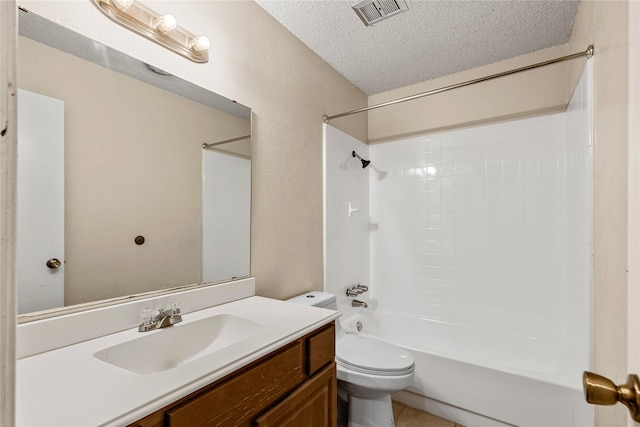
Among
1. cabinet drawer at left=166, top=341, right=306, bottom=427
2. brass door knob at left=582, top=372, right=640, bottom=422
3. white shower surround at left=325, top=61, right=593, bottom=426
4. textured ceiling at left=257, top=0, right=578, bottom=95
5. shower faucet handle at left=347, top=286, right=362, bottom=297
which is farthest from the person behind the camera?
shower faucet handle at left=347, top=286, right=362, bottom=297

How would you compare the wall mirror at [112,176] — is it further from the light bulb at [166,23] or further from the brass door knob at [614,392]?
the brass door knob at [614,392]

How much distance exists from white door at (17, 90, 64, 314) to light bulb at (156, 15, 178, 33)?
1.54ft

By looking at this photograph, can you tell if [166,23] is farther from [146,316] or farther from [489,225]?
[489,225]

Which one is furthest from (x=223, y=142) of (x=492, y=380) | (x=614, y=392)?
(x=492, y=380)

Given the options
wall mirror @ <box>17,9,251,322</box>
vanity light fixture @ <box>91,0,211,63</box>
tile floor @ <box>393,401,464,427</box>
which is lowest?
tile floor @ <box>393,401,464,427</box>

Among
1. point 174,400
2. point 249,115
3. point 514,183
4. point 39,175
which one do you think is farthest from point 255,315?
point 514,183

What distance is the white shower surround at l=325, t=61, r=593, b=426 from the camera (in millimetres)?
1854

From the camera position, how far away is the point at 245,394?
828 mm

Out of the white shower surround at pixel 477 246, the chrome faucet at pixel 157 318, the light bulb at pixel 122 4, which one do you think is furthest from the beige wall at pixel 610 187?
the light bulb at pixel 122 4

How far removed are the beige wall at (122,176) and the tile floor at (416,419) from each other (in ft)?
5.21

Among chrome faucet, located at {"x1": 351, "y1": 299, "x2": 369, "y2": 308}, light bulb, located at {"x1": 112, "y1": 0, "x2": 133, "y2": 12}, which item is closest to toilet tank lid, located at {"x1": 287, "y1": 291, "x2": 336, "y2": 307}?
chrome faucet, located at {"x1": 351, "y1": 299, "x2": 369, "y2": 308}

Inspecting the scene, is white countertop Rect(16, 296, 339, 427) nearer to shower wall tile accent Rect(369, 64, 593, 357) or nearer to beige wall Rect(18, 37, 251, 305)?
beige wall Rect(18, 37, 251, 305)

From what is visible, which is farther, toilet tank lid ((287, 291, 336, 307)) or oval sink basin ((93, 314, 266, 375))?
toilet tank lid ((287, 291, 336, 307))

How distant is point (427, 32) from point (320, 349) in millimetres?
1929
